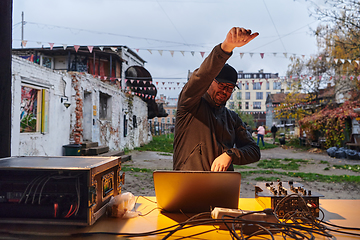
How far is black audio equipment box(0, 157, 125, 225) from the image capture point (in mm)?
1190

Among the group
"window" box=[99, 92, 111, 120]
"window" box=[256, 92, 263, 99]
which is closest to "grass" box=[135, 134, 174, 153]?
"window" box=[99, 92, 111, 120]

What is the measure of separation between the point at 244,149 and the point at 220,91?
47 centimetres

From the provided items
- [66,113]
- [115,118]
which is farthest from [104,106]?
[66,113]

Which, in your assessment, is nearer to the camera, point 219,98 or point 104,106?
point 219,98

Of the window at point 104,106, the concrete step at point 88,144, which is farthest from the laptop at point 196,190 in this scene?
the window at point 104,106

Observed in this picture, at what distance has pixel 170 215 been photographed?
1.48m

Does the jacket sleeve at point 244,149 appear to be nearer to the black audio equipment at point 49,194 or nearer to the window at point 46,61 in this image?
the black audio equipment at point 49,194

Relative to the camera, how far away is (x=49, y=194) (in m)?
1.22

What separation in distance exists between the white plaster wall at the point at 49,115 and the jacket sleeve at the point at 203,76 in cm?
624

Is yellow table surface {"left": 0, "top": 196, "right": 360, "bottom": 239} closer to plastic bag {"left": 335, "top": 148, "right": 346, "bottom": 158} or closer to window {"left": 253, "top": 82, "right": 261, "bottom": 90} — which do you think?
plastic bag {"left": 335, "top": 148, "right": 346, "bottom": 158}

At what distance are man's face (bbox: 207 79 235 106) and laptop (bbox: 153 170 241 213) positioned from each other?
751mm

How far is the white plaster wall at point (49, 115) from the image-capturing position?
6.50 metres

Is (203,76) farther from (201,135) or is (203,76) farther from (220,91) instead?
(201,135)

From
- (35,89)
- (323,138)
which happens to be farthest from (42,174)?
(323,138)
